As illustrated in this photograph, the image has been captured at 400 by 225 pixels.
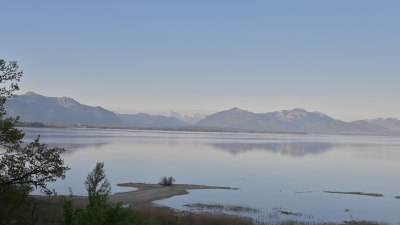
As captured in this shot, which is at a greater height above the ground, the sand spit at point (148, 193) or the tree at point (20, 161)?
the tree at point (20, 161)

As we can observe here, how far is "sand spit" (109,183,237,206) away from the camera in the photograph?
46.9m

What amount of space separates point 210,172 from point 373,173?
3249cm

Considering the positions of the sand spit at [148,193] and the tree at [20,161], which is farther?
the sand spit at [148,193]

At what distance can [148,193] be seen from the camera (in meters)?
53.5

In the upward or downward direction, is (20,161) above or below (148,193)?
above

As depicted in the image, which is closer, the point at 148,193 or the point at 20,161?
the point at 20,161

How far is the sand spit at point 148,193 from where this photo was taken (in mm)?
46938

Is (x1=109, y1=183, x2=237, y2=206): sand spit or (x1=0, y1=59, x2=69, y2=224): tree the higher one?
(x1=0, y1=59, x2=69, y2=224): tree

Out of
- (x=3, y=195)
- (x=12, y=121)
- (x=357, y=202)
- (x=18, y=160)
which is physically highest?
(x=12, y=121)

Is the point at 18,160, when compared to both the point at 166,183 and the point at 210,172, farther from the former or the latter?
the point at 210,172

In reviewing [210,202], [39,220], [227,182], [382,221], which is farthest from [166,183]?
[39,220]

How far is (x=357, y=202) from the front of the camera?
5409cm

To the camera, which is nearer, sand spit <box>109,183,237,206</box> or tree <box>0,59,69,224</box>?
tree <box>0,59,69,224</box>

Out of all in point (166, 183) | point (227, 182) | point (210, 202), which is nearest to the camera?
point (210, 202)
